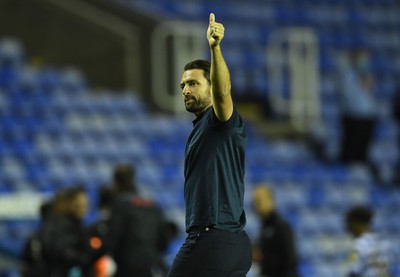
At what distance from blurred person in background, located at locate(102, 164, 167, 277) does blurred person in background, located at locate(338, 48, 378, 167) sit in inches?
335

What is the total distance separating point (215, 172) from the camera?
609cm

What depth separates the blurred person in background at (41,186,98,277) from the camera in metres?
9.55

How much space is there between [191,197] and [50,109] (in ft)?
31.2

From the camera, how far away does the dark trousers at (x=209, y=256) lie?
19.9ft

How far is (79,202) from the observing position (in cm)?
955

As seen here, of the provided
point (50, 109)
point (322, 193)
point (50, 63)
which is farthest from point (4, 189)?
point (322, 193)

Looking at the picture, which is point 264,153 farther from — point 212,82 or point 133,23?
point 212,82

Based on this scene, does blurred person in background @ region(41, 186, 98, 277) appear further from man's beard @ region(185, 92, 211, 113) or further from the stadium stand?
man's beard @ region(185, 92, 211, 113)

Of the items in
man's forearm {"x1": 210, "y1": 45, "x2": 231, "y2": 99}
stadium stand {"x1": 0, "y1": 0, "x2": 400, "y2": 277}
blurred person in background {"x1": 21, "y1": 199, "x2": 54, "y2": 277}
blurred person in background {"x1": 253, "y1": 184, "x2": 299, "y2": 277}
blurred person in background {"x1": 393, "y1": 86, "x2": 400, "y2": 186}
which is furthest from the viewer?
blurred person in background {"x1": 393, "y1": 86, "x2": 400, "y2": 186}

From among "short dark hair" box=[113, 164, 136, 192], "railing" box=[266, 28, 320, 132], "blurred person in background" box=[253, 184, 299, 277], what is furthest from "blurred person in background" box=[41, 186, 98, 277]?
"railing" box=[266, 28, 320, 132]

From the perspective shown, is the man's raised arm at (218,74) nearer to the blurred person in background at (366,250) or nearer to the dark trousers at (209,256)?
the dark trousers at (209,256)

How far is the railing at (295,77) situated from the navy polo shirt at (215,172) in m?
11.9

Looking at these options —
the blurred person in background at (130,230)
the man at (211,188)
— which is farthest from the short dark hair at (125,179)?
the man at (211,188)

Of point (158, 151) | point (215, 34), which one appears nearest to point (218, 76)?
point (215, 34)
